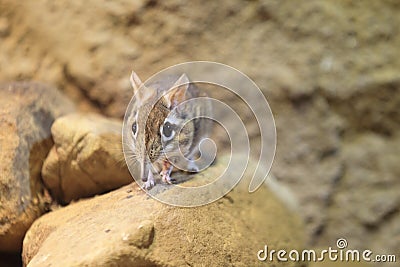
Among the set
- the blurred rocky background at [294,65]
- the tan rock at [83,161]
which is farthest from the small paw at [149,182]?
the blurred rocky background at [294,65]

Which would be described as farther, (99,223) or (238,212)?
(238,212)

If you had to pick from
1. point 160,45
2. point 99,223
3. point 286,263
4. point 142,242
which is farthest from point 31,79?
point 286,263

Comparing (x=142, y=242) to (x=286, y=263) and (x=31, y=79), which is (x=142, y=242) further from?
(x=31, y=79)

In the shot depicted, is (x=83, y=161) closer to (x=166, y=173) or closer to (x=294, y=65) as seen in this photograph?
(x=166, y=173)

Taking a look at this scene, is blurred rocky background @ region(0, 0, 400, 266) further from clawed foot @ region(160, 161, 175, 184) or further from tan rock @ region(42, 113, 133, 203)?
clawed foot @ region(160, 161, 175, 184)

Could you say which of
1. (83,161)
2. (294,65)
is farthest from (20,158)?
(294,65)

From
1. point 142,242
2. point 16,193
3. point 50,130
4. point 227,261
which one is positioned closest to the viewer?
point 142,242
